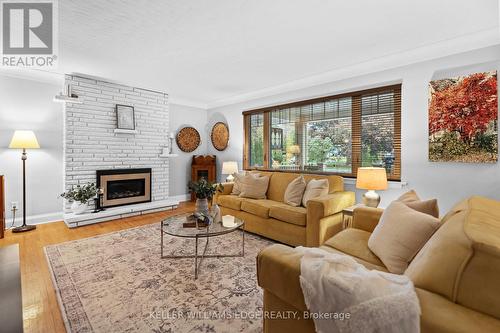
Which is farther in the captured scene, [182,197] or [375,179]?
[182,197]

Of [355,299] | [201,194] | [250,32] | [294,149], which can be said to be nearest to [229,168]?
[294,149]

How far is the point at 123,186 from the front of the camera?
4.77 meters

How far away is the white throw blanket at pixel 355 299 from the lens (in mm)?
832

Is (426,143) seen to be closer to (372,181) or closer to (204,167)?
(372,181)

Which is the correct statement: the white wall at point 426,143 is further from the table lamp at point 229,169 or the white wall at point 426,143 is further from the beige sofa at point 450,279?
the table lamp at point 229,169

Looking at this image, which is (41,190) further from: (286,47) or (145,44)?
(286,47)

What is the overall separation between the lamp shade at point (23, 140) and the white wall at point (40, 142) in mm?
417

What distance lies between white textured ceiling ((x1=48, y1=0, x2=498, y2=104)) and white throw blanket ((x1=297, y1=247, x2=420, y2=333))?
2191mm

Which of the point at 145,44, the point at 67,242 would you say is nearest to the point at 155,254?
the point at 67,242

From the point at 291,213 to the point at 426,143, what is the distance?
1900mm

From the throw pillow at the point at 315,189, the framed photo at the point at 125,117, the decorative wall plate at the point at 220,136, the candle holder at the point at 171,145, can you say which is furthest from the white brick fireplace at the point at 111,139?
the throw pillow at the point at 315,189

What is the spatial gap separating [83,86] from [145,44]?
2.07m

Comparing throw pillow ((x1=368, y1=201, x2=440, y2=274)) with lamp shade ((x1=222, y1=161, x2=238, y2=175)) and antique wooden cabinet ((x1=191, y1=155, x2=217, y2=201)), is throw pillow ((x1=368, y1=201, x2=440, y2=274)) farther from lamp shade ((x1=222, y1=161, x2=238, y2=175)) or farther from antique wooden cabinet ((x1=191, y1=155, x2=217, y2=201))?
antique wooden cabinet ((x1=191, y1=155, x2=217, y2=201))

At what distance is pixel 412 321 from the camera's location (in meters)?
0.81
